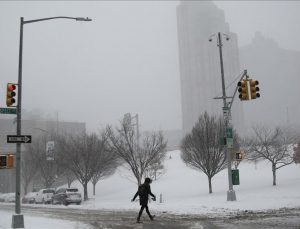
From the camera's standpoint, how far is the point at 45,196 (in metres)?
41.8

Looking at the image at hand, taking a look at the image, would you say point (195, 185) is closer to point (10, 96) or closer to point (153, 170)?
point (153, 170)

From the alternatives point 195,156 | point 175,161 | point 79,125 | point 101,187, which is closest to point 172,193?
point 195,156

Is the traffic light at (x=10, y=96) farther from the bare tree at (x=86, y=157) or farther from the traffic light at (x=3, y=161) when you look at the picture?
the bare tree at (x=86, y=157)

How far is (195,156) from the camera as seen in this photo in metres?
37.4

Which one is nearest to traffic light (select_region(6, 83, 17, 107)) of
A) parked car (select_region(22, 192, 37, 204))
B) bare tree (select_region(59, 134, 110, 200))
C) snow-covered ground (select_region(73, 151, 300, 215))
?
snow-covered ground (select_region(73, 151, 300, 215))

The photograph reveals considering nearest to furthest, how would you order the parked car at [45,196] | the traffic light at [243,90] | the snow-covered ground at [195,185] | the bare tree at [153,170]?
1. the traffic light at [243,90]
2. the snow-covered ground at [195,185]
3. the parked car at [45,196]
4. the bare tree at [153,170]

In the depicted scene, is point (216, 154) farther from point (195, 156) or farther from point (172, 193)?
point (172, 193)

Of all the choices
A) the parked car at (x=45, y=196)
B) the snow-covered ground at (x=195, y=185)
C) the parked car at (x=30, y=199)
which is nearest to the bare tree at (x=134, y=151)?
the snow-covered ground at (x=195, y=185)

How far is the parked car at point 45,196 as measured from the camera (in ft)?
135

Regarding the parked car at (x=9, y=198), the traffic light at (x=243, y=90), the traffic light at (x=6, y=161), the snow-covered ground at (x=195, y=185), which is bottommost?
the parked car at (x=9, y=198)

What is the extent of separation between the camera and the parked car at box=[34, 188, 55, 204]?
41.0 metres

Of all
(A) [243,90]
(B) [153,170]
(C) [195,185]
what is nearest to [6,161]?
(A) [243,90]

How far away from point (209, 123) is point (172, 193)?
9270 mm

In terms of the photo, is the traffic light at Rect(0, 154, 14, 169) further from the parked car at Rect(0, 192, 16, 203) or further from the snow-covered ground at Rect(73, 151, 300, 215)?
the parked car at Rect(0, 192, 16, 203)
